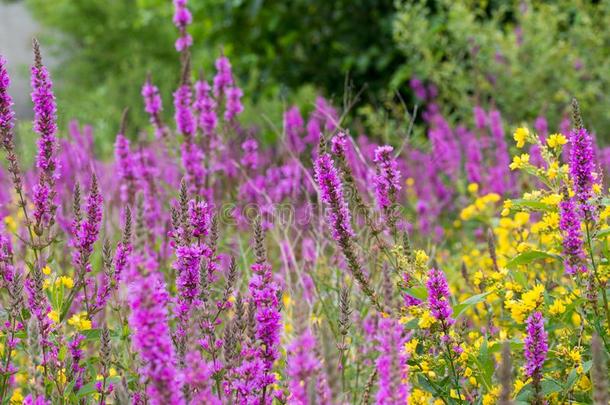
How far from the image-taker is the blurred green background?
21.3ft

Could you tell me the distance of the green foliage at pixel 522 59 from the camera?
643cm

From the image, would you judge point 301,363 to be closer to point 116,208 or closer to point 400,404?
point 400,404

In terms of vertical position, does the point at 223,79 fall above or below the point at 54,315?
above

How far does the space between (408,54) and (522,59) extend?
37.1 inches

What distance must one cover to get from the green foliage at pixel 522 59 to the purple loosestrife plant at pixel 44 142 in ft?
12.8

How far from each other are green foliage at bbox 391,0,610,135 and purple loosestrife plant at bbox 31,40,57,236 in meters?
3.91

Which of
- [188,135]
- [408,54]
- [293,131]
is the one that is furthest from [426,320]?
[408,54]

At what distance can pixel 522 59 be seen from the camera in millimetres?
6832

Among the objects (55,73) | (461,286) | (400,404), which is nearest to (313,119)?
(461,286)

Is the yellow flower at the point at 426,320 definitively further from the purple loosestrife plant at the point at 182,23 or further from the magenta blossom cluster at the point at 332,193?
the purple loosestrife plant at the point at 182,23

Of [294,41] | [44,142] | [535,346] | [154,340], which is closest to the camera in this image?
[154,340]

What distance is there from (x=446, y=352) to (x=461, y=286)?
1.78 m

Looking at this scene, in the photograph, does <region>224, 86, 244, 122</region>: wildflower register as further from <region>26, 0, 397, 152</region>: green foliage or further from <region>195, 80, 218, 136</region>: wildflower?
<region>26, 0, 397, 152</region>: green foliage

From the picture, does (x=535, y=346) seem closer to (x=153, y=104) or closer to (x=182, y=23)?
(x=153, y=104)
